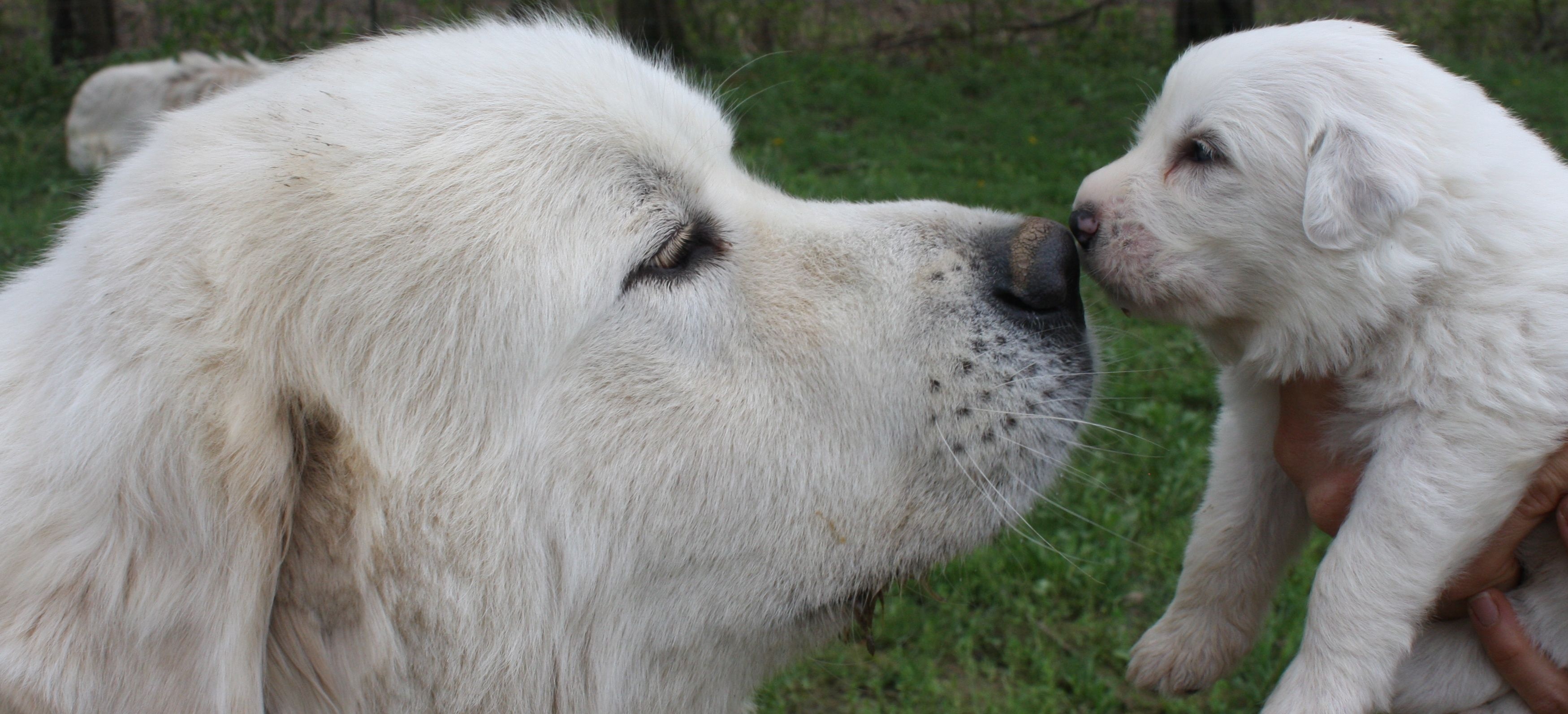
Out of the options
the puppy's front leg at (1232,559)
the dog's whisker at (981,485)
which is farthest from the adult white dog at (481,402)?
the puppy's front leg at (1232,559)

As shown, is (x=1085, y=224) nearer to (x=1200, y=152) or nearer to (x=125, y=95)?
(x=1200, y=152)

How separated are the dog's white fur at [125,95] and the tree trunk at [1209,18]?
930cm

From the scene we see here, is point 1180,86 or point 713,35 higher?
point 1180,86

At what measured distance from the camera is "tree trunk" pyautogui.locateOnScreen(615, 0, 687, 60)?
12078 mm

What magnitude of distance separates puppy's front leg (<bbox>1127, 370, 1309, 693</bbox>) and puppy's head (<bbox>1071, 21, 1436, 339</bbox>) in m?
0.50

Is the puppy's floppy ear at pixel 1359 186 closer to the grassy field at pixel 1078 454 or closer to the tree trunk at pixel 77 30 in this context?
the grassy field at pixel 1078 454

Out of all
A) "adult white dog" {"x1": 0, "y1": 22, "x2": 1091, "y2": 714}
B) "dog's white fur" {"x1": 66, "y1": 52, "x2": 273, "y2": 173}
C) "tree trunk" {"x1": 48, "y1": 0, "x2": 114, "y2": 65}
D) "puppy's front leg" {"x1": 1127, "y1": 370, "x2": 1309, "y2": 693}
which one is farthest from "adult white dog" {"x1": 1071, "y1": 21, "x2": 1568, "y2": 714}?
"tree trunk" {"x1": 48, "y1": 0, "x2": 114, "y2": 65}

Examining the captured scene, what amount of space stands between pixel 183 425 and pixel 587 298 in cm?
67

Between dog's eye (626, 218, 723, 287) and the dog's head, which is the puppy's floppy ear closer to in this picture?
the dog's head

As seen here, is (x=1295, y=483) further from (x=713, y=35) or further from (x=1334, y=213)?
(x=713, y=35)

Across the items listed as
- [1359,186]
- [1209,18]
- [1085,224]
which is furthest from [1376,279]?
[1209,18]

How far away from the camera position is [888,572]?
87.3 inches

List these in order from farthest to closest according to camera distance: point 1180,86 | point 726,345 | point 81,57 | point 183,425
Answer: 1. point 81,57
2. point 1180,86
3. point 726,345
4. point 183,425

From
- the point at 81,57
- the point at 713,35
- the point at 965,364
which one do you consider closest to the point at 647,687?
the point at 965,364
